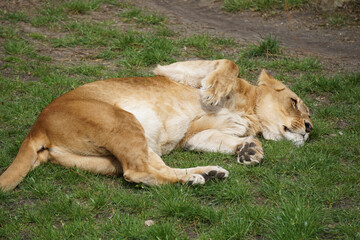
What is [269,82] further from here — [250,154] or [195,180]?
[195,180]

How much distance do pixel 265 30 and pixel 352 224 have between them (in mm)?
6381

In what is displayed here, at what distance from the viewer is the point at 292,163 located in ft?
14.1

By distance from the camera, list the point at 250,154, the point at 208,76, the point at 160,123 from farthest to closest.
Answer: the point at 208,76
the point at 160,123
the point at 250,154

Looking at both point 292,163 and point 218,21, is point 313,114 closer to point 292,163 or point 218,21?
point 292,163

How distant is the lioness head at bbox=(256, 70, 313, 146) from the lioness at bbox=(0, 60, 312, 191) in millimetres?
11

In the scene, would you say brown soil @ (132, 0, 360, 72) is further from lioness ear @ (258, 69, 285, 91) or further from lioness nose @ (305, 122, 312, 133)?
lioness nose @ (305, 122, 312, 133)

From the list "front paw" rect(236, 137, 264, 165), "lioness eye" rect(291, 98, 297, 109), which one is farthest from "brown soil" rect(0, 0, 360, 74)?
"front paw" rect(236, 137, 264, 165)

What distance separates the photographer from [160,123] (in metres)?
4.54

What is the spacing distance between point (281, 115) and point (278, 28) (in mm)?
4668

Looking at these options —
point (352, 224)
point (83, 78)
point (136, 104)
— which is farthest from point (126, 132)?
point (83, 78)

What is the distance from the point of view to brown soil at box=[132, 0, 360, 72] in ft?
25.7

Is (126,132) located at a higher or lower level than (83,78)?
higher

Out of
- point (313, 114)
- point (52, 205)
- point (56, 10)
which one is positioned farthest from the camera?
point (56, 10)

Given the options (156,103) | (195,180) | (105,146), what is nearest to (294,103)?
(156,103)
